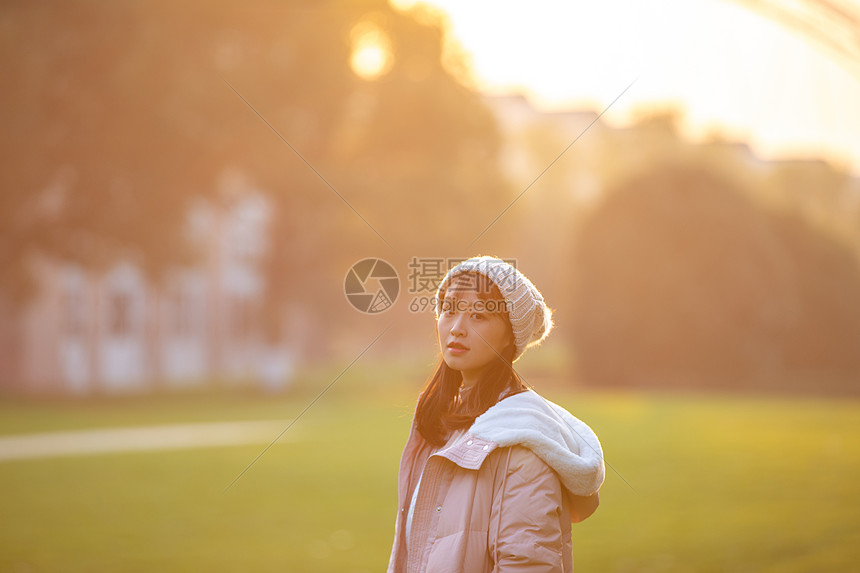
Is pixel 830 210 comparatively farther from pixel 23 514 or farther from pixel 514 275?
pixel 514 275

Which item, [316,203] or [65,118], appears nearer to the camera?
[65,118]

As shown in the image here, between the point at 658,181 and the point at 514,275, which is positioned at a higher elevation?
the point at 658,181

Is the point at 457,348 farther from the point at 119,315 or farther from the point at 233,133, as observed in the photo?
the point at 119,315

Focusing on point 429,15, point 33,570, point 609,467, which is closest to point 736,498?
point 609,467

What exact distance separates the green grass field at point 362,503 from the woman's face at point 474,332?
1.79 feet

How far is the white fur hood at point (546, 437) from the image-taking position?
92.8 inches

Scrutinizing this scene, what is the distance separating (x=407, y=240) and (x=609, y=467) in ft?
49.6

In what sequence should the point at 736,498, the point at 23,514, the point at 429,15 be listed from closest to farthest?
1. the point at 23,514
2. the point at 736,498
3. the point at 429,15

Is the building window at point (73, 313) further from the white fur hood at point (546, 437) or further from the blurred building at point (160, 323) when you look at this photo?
the white fur hood at point (546, 437)

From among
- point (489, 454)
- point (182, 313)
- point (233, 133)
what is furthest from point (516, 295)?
point (182, 313)

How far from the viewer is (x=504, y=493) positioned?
237 cm

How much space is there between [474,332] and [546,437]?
38cm

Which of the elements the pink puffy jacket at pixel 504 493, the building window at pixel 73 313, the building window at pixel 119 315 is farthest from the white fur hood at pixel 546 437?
the building window at pixel 119 315

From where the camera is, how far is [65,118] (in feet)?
64.3
